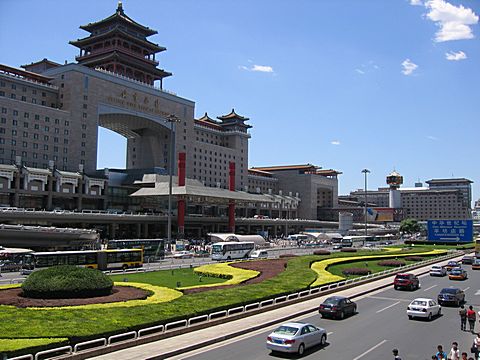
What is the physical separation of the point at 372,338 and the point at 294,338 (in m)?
5.04

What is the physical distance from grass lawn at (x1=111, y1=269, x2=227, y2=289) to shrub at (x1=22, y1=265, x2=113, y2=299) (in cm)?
891

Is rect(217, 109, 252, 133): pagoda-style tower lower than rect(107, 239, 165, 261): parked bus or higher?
higher

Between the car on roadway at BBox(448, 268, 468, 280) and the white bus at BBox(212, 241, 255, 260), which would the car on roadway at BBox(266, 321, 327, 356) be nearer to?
the car on roadway at BBox(448, 268, 468, 280)

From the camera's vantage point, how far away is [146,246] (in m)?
61.5

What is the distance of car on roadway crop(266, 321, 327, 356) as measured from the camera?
62.0ft

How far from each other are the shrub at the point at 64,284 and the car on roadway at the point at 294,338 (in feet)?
47.1

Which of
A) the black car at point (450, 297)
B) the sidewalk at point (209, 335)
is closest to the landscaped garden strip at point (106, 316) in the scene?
the sidewalk at point (209, 335)

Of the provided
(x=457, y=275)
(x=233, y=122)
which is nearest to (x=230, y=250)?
(x=457, y=275)

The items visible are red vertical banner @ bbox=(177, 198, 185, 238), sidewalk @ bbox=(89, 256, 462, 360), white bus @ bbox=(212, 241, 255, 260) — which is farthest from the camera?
red vertical banner @ bbox=(177, 198, 185, 238)

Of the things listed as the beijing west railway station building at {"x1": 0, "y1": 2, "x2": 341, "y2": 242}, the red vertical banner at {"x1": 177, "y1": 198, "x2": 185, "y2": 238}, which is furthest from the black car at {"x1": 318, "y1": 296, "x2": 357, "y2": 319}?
the red vertical banner at {"x1": 177, "y1": 198, "x2": 185, "y2": 238}

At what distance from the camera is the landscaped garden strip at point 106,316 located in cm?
1908

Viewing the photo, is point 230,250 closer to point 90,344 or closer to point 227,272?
point 227,272

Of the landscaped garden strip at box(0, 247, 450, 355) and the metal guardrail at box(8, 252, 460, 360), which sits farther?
the landscaped garden strip at box(0, 247, 450, 355)

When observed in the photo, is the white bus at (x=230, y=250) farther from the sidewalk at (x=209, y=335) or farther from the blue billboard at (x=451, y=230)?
the blue billboard at (x=451, y=230)
